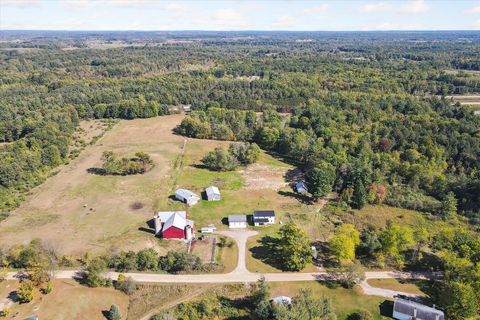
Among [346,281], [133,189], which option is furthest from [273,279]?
[133,189]

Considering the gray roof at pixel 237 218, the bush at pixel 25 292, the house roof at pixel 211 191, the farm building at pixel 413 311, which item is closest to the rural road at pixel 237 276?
the bush at pixel 25 292

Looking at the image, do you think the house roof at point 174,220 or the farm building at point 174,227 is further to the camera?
the house roof at point 174,220

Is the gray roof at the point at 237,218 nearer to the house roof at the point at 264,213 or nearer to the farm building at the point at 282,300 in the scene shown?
the house roof at the point at 264,213

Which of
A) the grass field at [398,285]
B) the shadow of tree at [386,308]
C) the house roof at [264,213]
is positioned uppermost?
the house roof at [264,213]

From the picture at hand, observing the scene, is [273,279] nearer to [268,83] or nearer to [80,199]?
[80,199]

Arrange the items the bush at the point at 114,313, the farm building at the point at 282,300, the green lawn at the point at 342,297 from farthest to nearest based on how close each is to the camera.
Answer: the green lawn at the point at 342,297, the farm building at the point at 282,300, the bush at the point at 114,313

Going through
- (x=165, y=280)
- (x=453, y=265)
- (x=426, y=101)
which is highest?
(x=426, y=101)

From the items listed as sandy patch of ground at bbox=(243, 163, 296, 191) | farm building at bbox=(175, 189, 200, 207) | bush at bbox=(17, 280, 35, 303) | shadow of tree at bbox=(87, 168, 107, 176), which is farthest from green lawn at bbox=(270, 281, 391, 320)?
shadow of tree at bbox=(87, 168, 107, 176)

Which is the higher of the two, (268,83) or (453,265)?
(268,83)
